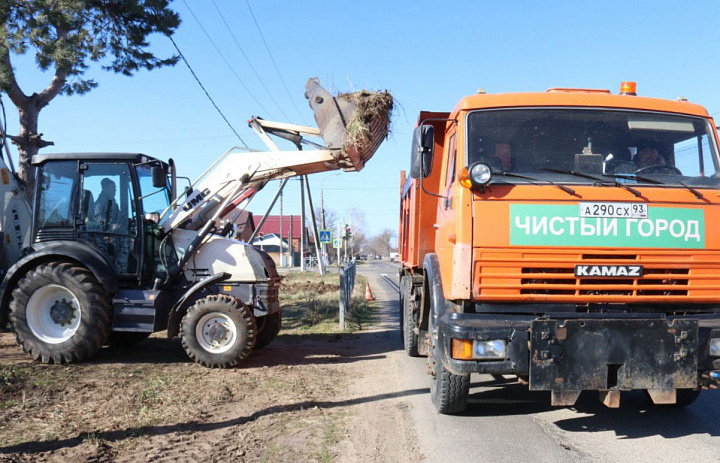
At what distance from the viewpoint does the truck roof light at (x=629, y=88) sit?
5.81m

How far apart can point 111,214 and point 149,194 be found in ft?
1.94

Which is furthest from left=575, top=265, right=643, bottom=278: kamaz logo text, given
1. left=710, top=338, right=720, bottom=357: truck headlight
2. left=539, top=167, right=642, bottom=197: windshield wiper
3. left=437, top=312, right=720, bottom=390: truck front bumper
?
left=710, top=338, right=720, bottom=357: truck headlight

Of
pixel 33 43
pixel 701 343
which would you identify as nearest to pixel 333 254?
pixel 33 43

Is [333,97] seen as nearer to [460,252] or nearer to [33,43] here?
[460,252]

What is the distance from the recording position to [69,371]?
7.61m

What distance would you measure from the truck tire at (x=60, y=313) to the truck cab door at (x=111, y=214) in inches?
19.0

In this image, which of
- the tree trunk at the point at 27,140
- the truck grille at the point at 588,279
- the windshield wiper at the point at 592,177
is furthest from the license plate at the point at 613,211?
the tree trunk at the point at 27,140

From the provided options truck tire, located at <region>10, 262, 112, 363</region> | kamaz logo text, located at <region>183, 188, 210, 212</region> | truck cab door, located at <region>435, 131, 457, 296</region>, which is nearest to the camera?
truck cab door, located at <region>435, 131, 457, 296</region>

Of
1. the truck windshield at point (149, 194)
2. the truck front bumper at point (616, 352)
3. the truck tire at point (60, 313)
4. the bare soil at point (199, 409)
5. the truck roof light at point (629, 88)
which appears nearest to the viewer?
the truck front bumper at point (616, 352)

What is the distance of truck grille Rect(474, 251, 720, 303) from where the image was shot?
4684 mm

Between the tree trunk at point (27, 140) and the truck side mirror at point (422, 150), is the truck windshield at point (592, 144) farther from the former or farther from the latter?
the tree trunk at point (27, 140)

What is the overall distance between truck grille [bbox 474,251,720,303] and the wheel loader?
419cm

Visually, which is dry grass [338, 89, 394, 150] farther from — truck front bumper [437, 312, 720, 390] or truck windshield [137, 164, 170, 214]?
truck front bumper [437, 312, 720, 390]

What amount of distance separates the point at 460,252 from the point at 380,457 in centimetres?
172
